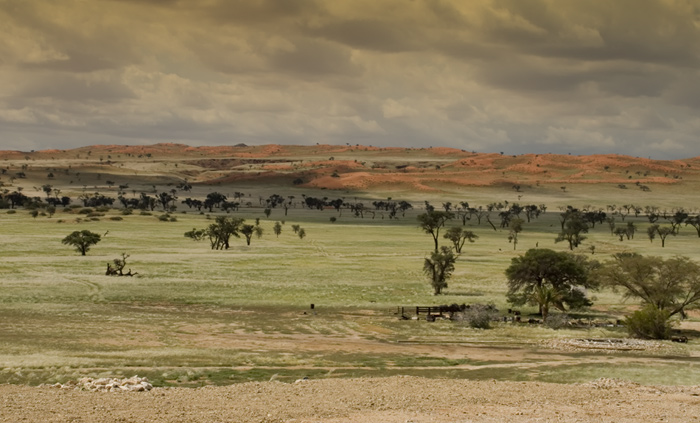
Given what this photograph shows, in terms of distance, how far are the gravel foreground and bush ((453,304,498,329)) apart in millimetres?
20362

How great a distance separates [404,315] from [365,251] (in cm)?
5780

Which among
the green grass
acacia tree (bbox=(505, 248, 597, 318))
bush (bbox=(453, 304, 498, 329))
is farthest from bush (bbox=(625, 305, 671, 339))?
acacia tree (bbox=(505, 248, 597, 318))

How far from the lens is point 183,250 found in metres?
108

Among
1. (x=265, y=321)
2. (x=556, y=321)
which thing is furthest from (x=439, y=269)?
(x=265, y=321)

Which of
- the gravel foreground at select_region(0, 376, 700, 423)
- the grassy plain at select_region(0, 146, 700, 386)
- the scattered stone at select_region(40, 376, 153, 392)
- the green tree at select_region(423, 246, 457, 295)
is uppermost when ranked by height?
the green tree at select_region(423, 246, 457, 295)

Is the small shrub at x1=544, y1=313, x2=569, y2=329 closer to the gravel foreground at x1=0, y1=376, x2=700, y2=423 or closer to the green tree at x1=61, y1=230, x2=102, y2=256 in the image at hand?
the gravel foreground at x1=0, y1=376, x2=700, y2=423

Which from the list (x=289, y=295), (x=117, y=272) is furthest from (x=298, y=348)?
(x=117, y=272)

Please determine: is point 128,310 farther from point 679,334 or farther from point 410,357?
point 679,334

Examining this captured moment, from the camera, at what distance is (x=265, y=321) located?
174 feet

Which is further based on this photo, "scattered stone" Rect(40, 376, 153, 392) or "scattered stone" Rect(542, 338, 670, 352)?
"scattered stone" Rect(542, 338, 670, 352)

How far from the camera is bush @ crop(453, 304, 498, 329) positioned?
51562 millimetres

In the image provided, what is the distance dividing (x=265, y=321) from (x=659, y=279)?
29.9 metres

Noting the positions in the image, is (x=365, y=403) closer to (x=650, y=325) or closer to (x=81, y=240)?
(x=650, y=325)

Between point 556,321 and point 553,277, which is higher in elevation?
point 553,277
